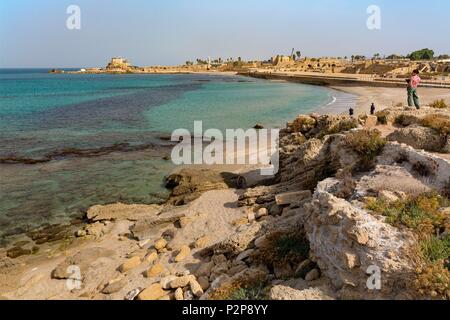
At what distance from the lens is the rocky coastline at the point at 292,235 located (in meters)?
5.89

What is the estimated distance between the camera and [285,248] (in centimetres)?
782

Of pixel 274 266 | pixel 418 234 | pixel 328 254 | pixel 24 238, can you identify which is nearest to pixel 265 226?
pixel 274 266

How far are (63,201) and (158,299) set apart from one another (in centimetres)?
903

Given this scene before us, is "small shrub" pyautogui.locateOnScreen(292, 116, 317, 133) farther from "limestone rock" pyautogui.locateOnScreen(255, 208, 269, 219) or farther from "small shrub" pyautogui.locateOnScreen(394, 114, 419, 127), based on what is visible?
"limestone rock" pyautogui.locateOnScreen(255, 208, 269, 219)

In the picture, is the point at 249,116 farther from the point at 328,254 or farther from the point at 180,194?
the point at 328,254

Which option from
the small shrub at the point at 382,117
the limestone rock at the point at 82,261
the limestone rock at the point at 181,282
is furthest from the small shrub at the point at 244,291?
the small shrub at the point at 382,117

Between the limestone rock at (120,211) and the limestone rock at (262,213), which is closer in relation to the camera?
the limestone rock at (262,213)

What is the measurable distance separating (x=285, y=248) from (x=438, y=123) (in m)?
6.44

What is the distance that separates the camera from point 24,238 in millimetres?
11961

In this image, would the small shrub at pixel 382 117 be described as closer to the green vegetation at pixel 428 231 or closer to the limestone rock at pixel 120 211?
the green vegetation at pixel 428 231

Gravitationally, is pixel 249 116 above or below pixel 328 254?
above

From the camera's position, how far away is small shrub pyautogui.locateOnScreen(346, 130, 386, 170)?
9.60 m

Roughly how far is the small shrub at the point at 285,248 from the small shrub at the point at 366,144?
293 centimetres

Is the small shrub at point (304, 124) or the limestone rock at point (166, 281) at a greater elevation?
the small shrub at point (304, 124)
